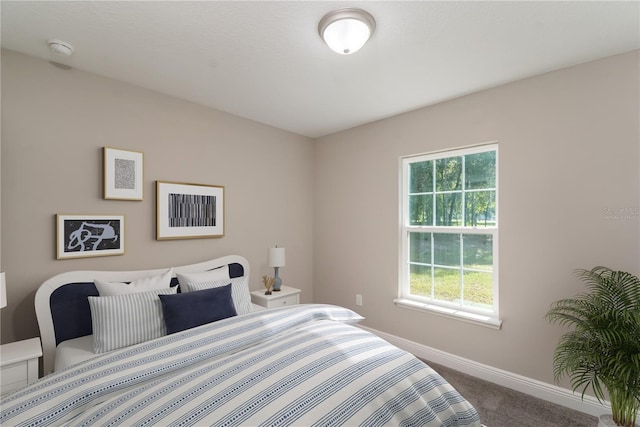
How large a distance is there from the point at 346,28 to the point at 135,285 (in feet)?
7.20

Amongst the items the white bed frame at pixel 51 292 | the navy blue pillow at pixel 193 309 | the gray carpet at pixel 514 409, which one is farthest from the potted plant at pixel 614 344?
the white bed frame at pixel 51 292

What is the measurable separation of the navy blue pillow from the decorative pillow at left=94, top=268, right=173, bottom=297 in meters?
0.24

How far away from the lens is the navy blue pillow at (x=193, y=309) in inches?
79.0

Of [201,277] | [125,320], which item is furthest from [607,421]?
[125,320]

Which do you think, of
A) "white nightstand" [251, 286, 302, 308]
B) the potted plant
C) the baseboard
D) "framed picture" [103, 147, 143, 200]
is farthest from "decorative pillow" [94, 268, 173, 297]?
the potted plant

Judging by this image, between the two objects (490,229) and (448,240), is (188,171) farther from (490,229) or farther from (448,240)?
(490,229)

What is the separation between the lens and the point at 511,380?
2.42 metres

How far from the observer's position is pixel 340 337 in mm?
1728

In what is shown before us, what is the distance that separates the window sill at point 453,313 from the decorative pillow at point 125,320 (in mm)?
2190

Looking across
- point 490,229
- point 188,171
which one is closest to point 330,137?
point 188,171

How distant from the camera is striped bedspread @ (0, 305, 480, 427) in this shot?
3.68 ft

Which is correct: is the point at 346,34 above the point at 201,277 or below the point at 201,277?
above

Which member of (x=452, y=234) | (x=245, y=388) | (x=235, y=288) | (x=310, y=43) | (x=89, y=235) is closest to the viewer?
(x=245, y=388)

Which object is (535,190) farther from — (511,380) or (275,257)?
(275,257)
